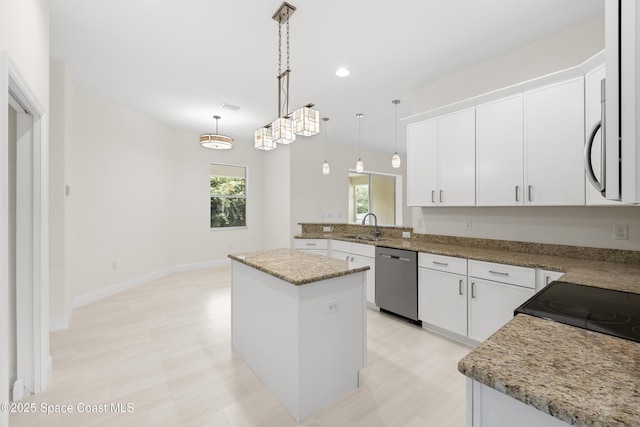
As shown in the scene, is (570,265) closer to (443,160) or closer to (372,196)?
(443,160)

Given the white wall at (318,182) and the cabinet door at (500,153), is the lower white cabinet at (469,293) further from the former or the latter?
the white wall at (318,182)

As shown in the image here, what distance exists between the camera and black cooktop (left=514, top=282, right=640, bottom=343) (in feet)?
3.22

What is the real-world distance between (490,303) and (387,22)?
8.44ft

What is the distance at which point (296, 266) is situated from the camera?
A: 79.1 inches

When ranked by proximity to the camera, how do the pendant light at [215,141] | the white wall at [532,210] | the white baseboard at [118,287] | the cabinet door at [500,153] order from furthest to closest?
the pendant light at [215,141], the white baseboard at [118,287], the cabinet door at [500,153], the white wall at [532,210]

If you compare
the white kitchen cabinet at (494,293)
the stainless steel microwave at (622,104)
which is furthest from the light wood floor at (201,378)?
the stainless steel microwave at (622,104)

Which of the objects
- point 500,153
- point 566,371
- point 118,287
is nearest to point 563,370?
point 566,371

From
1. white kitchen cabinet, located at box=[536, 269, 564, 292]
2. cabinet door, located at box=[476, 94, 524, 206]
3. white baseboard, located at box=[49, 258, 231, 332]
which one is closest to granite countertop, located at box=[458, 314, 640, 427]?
white kitchen cabinet, located at box=[536, 269, 564, 292]

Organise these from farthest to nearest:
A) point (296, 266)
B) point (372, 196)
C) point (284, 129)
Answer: point (372, 196) → point (284, 129) → point (296, 266)

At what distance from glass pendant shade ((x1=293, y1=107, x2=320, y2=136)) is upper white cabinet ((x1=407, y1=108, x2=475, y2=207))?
1.55 metres

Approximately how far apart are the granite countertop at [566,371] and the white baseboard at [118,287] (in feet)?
13.0

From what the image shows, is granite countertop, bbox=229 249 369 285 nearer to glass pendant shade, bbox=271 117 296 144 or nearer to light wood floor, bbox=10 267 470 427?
light wood floor, bbox=10 267 470 427

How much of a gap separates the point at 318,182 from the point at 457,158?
3.49 metres

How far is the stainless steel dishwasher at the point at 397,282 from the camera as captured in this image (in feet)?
9.92
